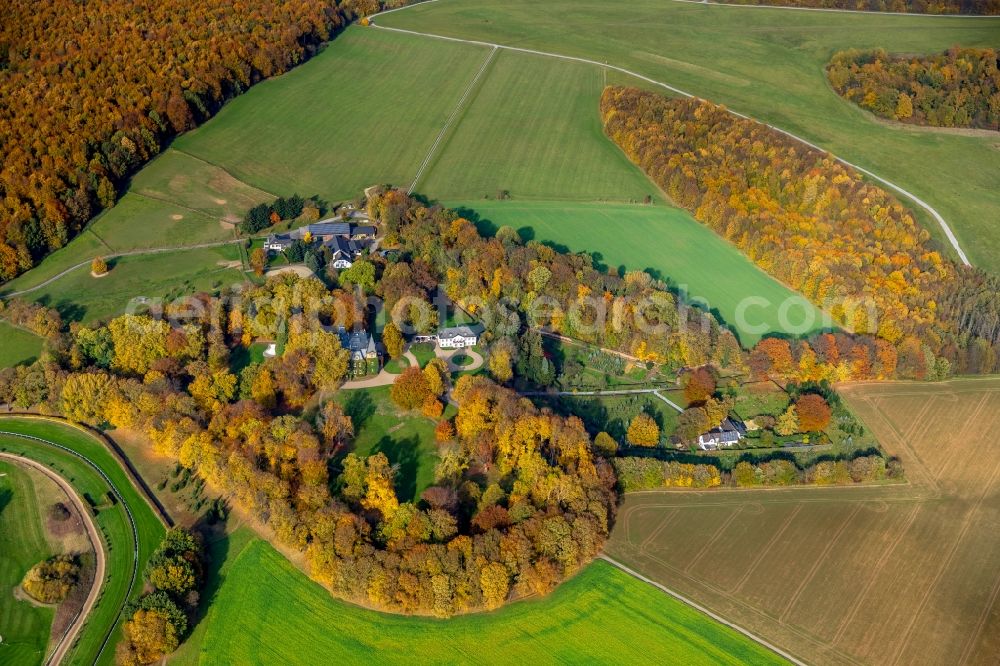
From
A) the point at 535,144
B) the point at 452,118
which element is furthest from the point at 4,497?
the point at 452,118

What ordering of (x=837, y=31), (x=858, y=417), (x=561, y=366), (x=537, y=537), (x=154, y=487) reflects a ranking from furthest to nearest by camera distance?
(x=837, y=31) → (x=561, y=366) → (x=858, y=417) → (x=154, y=487) → (x=537, y=537)

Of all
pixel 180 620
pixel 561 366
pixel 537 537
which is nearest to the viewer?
pixel 180 620

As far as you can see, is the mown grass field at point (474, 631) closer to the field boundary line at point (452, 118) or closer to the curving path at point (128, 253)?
the curving path at point (128, 253)

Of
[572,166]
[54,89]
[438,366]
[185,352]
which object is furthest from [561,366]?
[54,89]

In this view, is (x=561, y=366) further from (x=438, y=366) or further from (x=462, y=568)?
(x=462, y=568)

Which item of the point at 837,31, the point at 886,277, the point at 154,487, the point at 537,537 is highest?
the point at 837,31

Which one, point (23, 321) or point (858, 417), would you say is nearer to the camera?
point (858, 417)

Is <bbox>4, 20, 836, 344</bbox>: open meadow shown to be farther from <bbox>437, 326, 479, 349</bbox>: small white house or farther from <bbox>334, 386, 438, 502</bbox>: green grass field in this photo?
<bbox>334, 386, 438, 502</bbox>: green grass field
